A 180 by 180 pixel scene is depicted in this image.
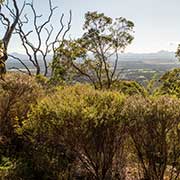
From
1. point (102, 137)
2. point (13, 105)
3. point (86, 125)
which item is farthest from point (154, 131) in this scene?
point (13, 105)

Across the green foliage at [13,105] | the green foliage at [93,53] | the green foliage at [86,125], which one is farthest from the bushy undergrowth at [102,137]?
the green foliage at [93,53]

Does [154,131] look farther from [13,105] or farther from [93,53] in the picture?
[93,53]

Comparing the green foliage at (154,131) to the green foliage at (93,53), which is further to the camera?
the green foliage at (93,53)

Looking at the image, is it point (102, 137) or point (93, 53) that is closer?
point (102, 137)

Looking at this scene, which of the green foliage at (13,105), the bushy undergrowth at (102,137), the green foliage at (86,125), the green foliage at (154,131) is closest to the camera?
the green foliage at (154,131)

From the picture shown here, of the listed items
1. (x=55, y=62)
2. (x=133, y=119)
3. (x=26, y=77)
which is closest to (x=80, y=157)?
(x=133, y=119)

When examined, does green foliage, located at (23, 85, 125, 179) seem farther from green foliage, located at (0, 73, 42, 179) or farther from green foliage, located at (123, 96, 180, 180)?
green foliage, located at (0, 73, 42, 179)

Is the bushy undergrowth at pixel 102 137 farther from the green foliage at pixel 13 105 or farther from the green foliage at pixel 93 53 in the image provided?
the green foliage at pixel 93 53

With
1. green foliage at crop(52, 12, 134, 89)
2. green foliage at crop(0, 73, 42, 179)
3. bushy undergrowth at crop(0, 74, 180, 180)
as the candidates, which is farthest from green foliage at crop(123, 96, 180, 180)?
green foliage at crop(52, 12, 134, 89)

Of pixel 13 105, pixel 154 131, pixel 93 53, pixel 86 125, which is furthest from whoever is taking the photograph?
pixel 93 53

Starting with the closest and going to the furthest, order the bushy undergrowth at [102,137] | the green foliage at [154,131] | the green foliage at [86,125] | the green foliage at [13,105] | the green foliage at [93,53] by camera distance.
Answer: the green foliage at [154,131] < the bushy undergrowth at [102,137] < the green foliage at [86,125] < the green foliage at [13,105] < the green foliage at [93,53]

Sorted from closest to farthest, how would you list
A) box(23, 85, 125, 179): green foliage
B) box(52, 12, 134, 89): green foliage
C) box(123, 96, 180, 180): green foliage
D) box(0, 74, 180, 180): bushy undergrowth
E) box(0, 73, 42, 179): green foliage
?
box(123, 96, 180, 180): green foliage, box(0, 74, 180, 180): bushy undergrowth, box(23, 85, 125, 179): green foliage, box(0, 73, 42, 179): green foliage, box(52, 12, 134, 89): green foliage

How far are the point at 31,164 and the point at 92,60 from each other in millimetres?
18085

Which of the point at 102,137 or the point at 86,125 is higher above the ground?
the point at 86,125
